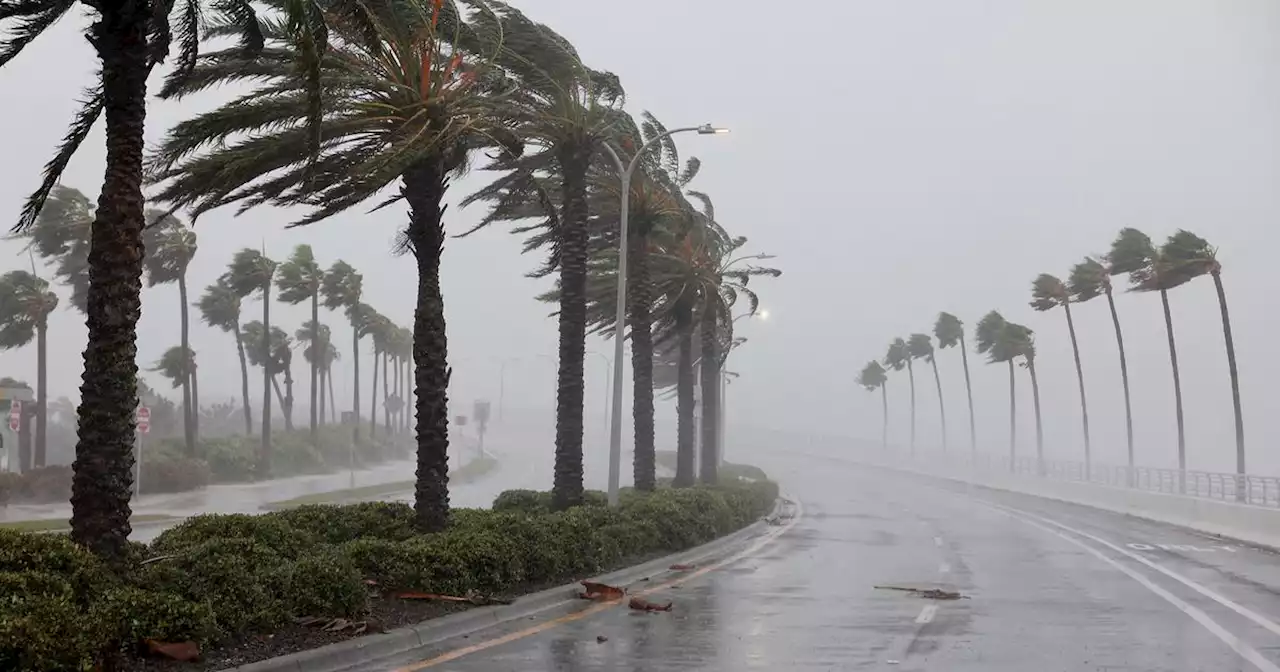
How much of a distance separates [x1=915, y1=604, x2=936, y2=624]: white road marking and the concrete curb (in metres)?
4.26

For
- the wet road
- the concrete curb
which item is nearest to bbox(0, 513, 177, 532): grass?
the concrete curb

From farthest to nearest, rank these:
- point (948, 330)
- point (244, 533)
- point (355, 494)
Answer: point (948, 330) → point (355, 494) → point (244, 533)

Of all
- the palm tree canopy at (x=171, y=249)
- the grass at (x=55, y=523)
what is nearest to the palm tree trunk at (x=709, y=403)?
the grass at (x=55, y=523)

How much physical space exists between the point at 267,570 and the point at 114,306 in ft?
9.35

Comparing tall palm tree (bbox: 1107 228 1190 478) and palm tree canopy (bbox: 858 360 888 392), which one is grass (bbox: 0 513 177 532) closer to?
tall palm tree (bbox: 1107 228 1190 478)

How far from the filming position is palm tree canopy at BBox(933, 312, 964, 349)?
12481 cm

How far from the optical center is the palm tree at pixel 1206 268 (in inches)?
2207

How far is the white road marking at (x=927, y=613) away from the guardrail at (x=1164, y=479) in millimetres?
28624

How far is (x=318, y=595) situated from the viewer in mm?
11125

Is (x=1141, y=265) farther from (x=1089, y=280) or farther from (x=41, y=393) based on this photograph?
(x=41, y=393)

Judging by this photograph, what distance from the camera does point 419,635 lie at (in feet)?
38.1

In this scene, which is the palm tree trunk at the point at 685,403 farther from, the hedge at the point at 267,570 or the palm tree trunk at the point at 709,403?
the hedge at the point at 267,570

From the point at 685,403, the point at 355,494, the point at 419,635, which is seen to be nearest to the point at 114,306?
the point at 419,635

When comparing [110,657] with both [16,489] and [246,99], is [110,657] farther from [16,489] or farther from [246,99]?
[16,489]
